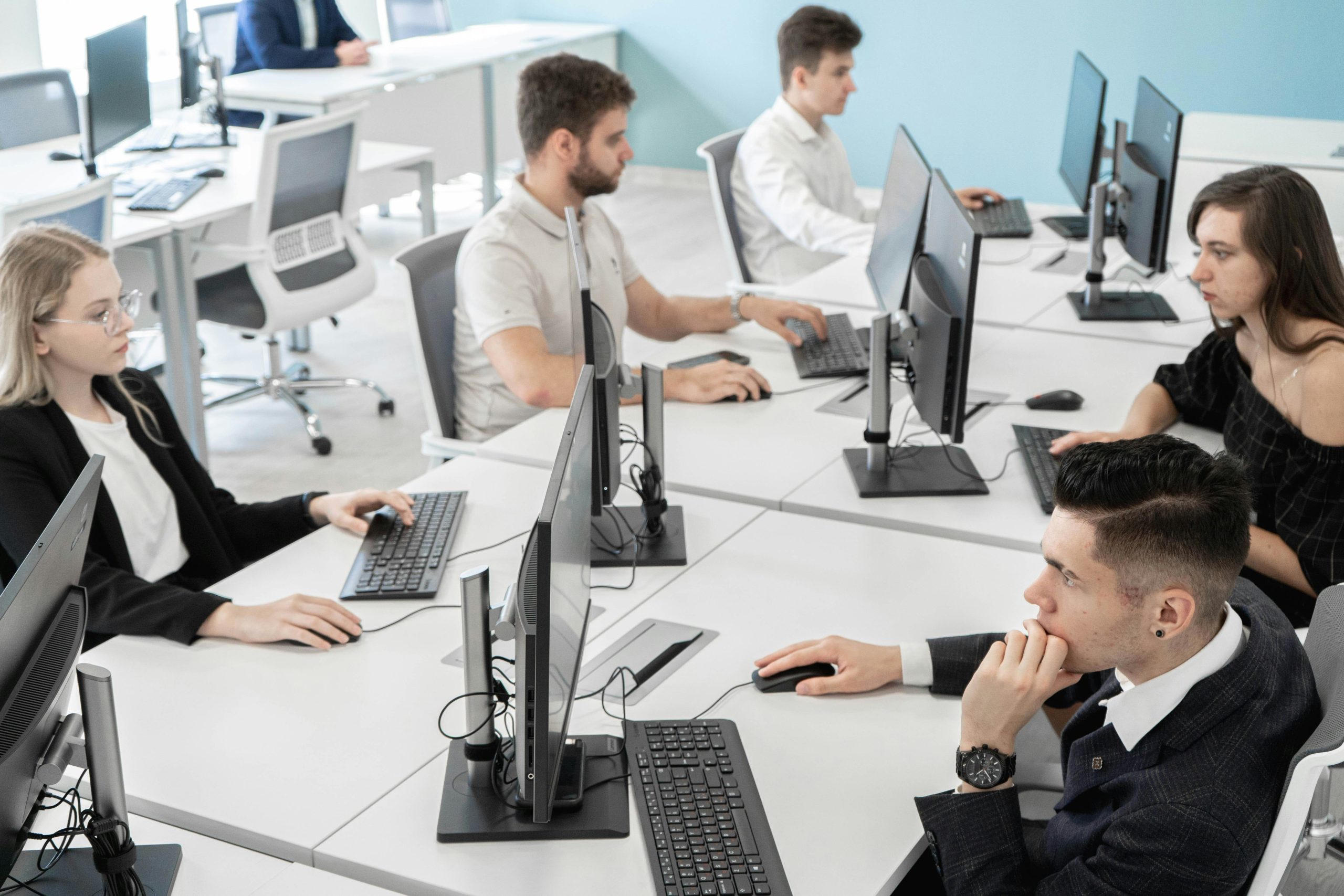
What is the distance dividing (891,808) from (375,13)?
7328 mm

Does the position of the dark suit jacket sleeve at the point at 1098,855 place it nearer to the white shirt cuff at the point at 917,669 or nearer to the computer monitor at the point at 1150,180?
the white shirt cuff at the point at 917,669

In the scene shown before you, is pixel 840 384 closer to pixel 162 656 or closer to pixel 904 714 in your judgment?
pixel 904 714

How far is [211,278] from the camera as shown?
4094mm

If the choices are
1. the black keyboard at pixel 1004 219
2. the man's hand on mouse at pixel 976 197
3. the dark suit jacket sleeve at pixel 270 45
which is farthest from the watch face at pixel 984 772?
the dark suit jacket sleeve at pixel 270 45

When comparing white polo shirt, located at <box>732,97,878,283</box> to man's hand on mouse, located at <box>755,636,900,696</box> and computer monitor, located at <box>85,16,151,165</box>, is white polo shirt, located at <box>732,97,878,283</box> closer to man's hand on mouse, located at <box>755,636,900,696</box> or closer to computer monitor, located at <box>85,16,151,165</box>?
computer monitor, located at <box>85,16,151,165</box>

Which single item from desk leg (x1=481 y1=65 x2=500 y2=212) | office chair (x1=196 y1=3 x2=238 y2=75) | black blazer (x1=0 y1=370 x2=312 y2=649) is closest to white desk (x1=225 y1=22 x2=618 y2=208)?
desk leg (x1=481 y1=65 x2=500 y2=212)

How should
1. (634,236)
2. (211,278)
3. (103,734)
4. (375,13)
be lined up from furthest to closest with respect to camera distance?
1. (375,13)
2. (634,236)
3. (211,278)
4. (103,734)

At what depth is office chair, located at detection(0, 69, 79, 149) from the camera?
4359 mm

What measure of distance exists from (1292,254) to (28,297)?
2.07 meters

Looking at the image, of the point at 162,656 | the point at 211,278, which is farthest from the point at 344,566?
the point at 211,278

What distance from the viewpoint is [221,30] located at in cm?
594

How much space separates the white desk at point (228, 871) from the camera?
4.42 feet

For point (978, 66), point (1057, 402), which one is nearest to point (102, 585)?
point (1057, 402)

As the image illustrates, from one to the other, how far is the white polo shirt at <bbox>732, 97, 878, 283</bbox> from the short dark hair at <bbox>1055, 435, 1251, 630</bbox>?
2.43m
